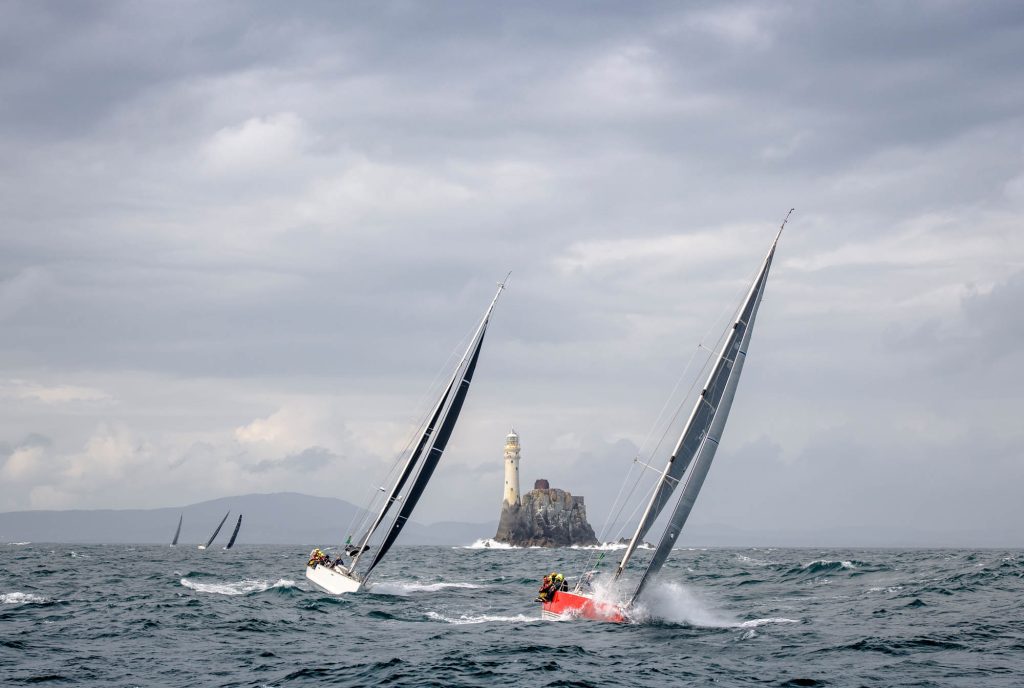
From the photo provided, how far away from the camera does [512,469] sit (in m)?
169

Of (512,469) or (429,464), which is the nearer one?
(429,464)

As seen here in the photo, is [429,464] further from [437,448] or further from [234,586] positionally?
[234,586]

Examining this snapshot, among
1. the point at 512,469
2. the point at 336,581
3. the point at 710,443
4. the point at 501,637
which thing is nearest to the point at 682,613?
the point at 710,443

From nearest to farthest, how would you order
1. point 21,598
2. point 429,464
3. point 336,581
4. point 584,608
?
point 584,608, point 21,598, point 336,581, point 429,464

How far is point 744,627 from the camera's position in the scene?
99.3 ft

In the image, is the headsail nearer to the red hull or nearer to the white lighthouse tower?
the red hull

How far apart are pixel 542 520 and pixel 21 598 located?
135 m

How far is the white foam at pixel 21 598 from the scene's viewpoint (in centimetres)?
3719

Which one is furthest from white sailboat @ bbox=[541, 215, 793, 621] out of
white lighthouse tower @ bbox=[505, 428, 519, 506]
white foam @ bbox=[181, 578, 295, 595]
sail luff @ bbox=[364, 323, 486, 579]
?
white lighthouse tower @ bbox=[505, 428, 519, 506]

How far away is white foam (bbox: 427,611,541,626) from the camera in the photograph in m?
33.1

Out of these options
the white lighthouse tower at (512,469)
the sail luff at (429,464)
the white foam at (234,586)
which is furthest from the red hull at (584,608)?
the white lighthouse tower at (512,469)

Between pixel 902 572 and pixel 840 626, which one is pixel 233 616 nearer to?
pixel 840 626

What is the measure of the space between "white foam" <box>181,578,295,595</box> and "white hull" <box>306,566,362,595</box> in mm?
3404

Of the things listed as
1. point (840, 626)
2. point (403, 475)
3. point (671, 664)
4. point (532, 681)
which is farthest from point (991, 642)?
point (403, 475)
